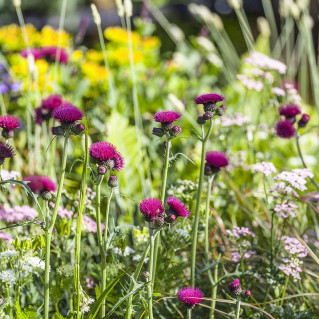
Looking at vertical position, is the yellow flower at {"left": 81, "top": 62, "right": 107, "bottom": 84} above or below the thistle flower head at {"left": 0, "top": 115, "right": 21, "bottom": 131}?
below

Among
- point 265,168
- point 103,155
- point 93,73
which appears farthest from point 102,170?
point 93,73

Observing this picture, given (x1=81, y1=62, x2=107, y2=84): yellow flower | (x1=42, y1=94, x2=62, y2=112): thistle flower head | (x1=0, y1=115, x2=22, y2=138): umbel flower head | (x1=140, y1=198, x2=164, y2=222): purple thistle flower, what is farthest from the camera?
(x1=81, y1=62, x2=107, y2=84): yellow flower

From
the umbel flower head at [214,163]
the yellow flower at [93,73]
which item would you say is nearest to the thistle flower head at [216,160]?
the umbel flower head at [214,163]

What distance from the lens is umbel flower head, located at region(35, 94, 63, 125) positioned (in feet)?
5.42

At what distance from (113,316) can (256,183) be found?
3.46ft

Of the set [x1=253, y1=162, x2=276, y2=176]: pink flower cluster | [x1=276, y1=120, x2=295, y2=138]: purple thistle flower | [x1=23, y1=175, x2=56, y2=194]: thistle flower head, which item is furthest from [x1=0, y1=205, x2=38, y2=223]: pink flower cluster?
[x1=276, y1=120, x2=295, y2=138]: purple thistle flower

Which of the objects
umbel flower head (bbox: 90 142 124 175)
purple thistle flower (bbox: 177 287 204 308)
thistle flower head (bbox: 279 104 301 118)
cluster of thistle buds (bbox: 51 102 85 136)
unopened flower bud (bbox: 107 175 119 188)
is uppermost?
cluster of thistle buds (bbox: 51 102 85 136)

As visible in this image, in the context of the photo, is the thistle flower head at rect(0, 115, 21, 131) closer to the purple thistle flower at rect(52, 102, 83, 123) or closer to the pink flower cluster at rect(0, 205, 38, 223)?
the purple thistle flower at rect(52, 102, 83, 123)

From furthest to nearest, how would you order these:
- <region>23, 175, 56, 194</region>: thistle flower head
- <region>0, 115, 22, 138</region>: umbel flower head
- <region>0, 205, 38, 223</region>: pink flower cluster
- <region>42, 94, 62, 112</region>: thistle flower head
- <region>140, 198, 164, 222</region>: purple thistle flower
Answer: <region>42, 94, 62, 112</region>: thistle flower head → <region>0, 205, 38, 223</region>: pink flower cluster → <region>23, 175, 56, 194</region>: thistle flower head → <region>0, 115, 22, 138</region>: umbel flower head → <region>140, 198, 164, 222</region>: purple thistle flower

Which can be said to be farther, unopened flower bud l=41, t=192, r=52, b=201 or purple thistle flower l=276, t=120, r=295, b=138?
purple thistle flower l=276, t=120, r=295, b=138

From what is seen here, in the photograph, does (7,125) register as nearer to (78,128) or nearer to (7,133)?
(7,133)

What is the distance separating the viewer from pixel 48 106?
1659 mm

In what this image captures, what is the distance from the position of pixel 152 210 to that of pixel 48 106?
89cm

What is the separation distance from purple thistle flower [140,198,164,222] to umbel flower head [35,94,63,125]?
849 mm
